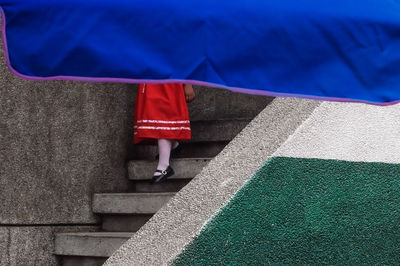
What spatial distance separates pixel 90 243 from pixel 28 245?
1.39ft

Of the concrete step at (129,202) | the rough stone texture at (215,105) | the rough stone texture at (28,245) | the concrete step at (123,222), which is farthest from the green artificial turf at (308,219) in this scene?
the rough stone texture at (215,105)

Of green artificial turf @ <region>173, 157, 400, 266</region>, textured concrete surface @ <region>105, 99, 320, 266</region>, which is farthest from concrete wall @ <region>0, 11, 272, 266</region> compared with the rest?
green artificial turf @ <region>173, 157, 400, 266</region>

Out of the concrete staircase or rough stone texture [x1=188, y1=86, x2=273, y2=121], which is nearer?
the concrete staircase

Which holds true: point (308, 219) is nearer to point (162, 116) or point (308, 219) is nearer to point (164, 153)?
point (164, 153)

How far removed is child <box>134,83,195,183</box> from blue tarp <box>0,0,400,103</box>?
3579 millimetres

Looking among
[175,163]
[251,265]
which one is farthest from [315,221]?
[175,163]

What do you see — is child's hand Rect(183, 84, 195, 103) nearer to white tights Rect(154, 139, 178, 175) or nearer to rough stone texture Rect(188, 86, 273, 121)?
white tights Rect(154, 139, 178, 175)

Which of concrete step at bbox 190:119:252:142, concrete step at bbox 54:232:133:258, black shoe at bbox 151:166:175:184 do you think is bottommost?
concrete step at bbox 54:232:133:258

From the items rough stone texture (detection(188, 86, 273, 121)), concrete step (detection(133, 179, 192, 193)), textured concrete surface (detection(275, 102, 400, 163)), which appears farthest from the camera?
rough stone texture (detection(188, 86, 273, 121))

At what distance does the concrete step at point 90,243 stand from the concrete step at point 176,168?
2.12 feet

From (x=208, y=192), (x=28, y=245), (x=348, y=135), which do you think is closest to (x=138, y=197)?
(x=28, y=245)

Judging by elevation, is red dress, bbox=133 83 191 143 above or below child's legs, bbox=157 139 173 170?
above

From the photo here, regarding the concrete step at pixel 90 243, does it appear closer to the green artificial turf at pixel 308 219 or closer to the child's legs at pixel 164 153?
the child's legs at pixel 164 153

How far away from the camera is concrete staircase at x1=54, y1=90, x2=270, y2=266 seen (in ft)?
21.4
